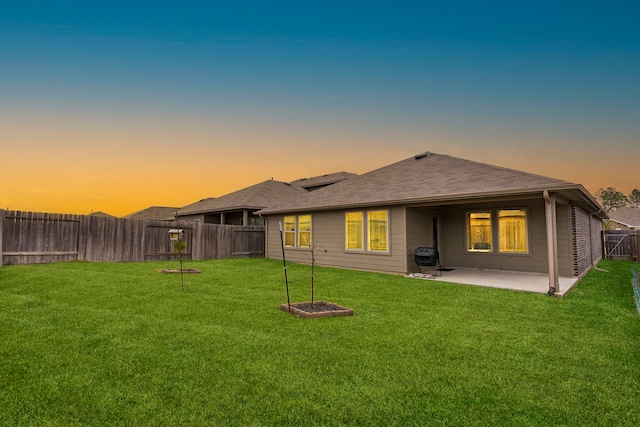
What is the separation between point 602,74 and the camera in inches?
496

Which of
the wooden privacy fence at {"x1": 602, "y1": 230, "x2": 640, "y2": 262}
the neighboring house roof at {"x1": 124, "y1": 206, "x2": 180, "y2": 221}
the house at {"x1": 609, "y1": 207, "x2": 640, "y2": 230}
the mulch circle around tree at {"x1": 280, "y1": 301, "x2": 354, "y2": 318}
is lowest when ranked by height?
the mulch circle around tree at {"x1": 280, "y1": 301, "x2": 354, "y2": 318}

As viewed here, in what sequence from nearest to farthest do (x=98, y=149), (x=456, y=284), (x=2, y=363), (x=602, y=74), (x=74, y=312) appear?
(x=2, y=363) < (x=74, y=312) < (x=456, y=284) < (x=602, y=74) < (x=98, y=149)

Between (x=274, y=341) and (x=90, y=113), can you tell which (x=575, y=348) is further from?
(x=90, y=113)

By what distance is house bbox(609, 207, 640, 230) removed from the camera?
33.8 meters

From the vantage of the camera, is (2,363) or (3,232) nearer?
(2,363)

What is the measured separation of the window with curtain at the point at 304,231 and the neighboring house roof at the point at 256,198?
17.7 feet

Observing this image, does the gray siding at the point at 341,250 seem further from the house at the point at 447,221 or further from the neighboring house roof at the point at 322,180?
the neighboring house roof at the point at 322,180

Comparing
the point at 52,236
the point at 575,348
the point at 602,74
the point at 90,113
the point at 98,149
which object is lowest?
the point at 575,348

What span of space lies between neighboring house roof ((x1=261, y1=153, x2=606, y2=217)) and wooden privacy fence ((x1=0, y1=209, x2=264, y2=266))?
2606mm

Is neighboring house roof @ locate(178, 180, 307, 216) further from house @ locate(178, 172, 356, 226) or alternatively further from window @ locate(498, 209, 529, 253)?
window @ locate(498, 209, 529, 253)

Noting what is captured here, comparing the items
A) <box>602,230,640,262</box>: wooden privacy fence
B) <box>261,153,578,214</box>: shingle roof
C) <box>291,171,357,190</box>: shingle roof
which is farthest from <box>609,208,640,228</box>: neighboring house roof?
<box>261,153,578,214</box>: shingle roof

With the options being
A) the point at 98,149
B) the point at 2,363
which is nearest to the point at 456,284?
the point at 2,363

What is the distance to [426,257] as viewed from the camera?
10.3 m

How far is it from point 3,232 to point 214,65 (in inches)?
339
